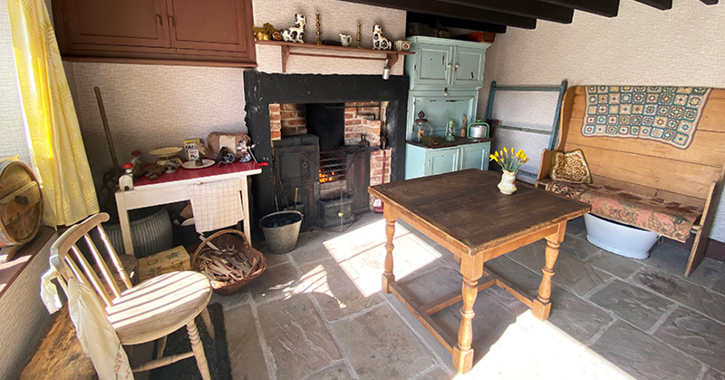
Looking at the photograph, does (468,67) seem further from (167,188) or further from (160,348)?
(160,348)

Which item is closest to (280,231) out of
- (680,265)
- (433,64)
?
(433,64)

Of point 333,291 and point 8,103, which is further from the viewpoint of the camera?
point 333,291

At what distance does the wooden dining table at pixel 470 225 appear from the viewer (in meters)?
1.82

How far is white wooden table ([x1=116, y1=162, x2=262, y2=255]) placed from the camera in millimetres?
2385

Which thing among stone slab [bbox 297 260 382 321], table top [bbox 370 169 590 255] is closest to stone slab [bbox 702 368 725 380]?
table top [bbox 370 169 590 255]

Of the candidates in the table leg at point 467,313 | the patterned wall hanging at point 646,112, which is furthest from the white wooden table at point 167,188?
the patterned wall hanging at point 646,112

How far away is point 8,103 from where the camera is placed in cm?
173

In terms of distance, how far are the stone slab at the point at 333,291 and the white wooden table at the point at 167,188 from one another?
785 mm

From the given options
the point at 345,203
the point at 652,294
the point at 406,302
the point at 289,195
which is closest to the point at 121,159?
the point at 289,195

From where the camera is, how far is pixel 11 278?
4.76 ft

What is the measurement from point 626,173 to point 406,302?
2.94 m

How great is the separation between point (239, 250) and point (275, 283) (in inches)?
17.6

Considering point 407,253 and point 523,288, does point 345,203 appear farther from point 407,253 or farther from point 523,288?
point 523,288

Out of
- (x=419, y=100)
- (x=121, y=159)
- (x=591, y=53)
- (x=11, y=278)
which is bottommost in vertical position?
(x=11, y=278)
